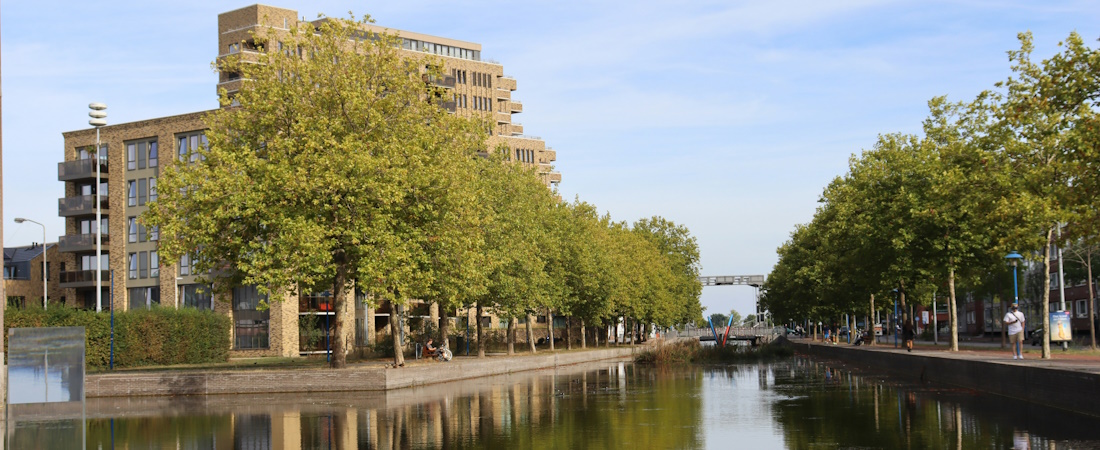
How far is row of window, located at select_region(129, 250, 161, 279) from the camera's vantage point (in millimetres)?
76500

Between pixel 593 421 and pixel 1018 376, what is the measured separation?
9858 mm

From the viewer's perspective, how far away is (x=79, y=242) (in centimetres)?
8025

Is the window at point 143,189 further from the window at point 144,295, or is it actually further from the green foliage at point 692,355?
the green foliage at point 692,355

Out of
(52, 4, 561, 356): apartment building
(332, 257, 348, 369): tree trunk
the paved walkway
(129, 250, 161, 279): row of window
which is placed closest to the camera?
the paved walkway

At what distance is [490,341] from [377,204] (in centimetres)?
4133

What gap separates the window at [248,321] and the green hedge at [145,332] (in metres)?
14.4

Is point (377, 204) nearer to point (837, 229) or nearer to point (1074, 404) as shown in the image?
point (1074, 404)

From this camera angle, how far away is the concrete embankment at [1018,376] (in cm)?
1972

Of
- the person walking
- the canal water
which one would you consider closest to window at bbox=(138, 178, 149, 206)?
the canal water

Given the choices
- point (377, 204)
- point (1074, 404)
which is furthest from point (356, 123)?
Result: point (1074, 404)

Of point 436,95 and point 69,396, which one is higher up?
point 436,95

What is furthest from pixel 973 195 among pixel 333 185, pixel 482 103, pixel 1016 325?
pixel 482 103

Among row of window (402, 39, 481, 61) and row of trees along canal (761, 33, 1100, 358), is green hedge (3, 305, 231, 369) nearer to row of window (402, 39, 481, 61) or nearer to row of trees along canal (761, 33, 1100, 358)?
row of trees along canal (761, 33, 1100, 358)

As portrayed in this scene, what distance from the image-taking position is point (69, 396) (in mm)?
20453
